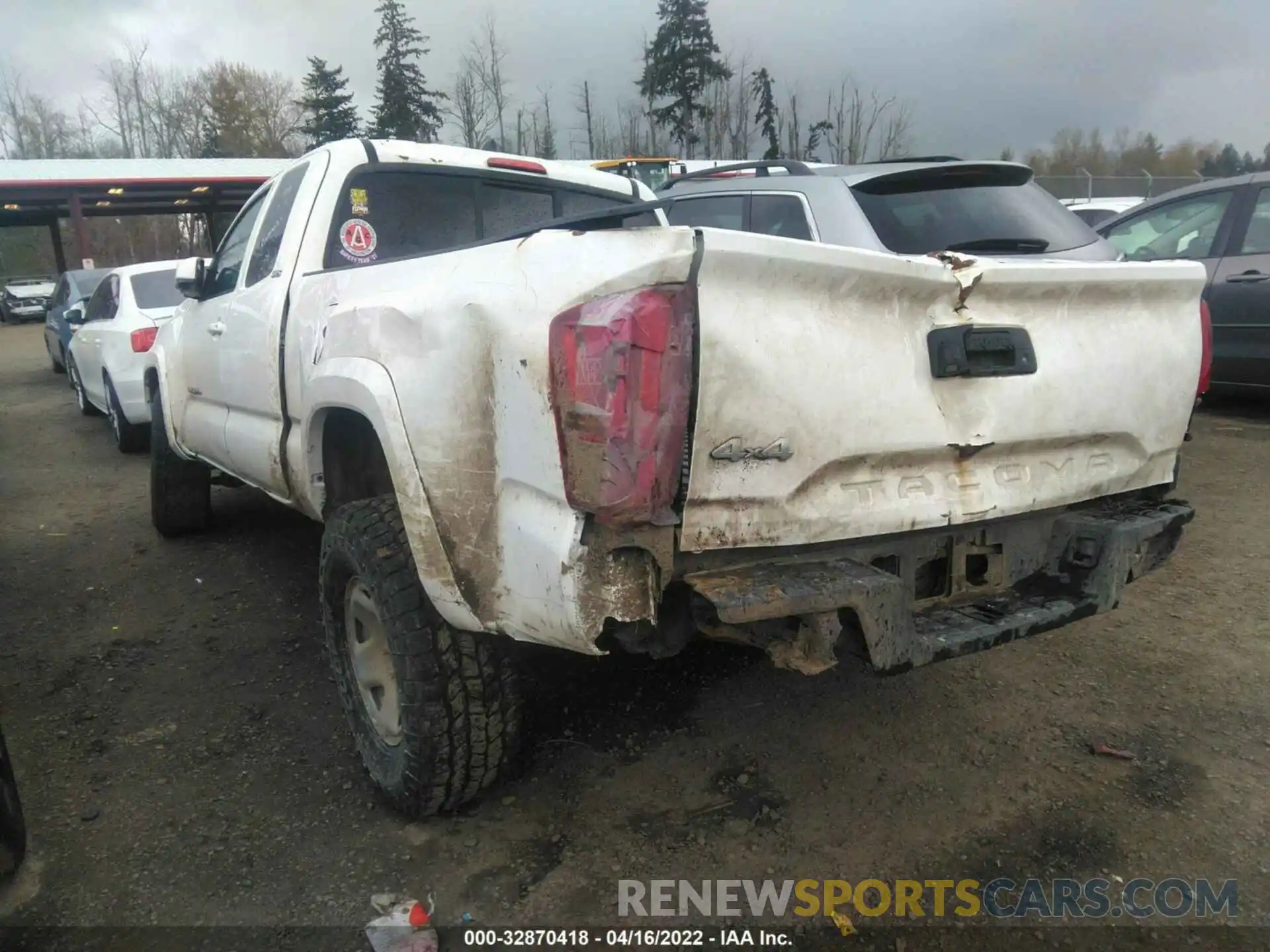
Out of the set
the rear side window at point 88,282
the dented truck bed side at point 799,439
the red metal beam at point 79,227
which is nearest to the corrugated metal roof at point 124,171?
the red metal beam at point 79,227

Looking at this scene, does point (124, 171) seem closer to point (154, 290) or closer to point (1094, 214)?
point (154, 290)

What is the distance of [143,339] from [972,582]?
7120mm

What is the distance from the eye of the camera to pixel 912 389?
2.21m

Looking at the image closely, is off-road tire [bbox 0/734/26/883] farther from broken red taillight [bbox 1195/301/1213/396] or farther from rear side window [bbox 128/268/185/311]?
rear side window [bbox 128/268/185/311]

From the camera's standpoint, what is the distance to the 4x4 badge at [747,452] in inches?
76.5

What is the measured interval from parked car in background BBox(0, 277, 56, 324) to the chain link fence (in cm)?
3156

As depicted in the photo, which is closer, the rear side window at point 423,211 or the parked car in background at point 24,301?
the rear side window at point 423,211

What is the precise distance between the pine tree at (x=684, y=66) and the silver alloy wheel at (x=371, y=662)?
43546 mm

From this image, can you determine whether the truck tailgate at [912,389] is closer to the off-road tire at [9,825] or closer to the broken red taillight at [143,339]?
the off-road tire at [9,825]

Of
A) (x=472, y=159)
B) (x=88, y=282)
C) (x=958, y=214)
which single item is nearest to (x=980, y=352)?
(x=472, y=159)

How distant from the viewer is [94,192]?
25734 mm

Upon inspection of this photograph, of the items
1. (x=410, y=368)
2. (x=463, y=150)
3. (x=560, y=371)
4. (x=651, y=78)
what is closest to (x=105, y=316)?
(x=463, y=150)

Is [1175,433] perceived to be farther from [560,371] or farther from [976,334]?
[560,371]

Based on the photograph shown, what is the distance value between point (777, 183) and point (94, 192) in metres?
26.9
